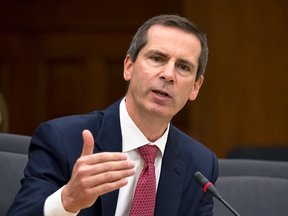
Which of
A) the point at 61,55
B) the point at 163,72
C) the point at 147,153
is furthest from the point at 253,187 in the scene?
the point at 61,55

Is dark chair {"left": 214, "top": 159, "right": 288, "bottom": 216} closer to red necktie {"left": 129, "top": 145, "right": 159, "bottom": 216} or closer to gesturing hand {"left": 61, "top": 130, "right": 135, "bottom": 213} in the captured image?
red necktie {"left": 129, "top": 145, "right": 159, "bottom": 216}

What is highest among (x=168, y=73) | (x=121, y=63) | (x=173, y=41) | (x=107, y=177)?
(x=173, y=41)

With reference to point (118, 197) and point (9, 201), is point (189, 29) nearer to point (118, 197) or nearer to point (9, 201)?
point (118, 197)

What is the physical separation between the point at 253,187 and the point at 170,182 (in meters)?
0.49

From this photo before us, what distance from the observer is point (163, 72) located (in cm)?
127

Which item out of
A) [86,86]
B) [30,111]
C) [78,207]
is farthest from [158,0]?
[78,207]

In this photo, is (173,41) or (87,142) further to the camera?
(173,41)

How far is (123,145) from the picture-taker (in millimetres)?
1250

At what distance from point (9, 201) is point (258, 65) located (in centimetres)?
281

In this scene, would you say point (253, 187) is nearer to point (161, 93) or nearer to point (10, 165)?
point (161, 93)

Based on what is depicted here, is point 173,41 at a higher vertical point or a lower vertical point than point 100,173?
higher

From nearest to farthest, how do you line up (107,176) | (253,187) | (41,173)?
(107,176), (41,173), (253,187)

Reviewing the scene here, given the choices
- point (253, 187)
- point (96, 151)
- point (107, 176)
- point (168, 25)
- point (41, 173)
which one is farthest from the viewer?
point (253, 187)

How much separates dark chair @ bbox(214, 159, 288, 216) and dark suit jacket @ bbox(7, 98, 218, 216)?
0.55 ft
